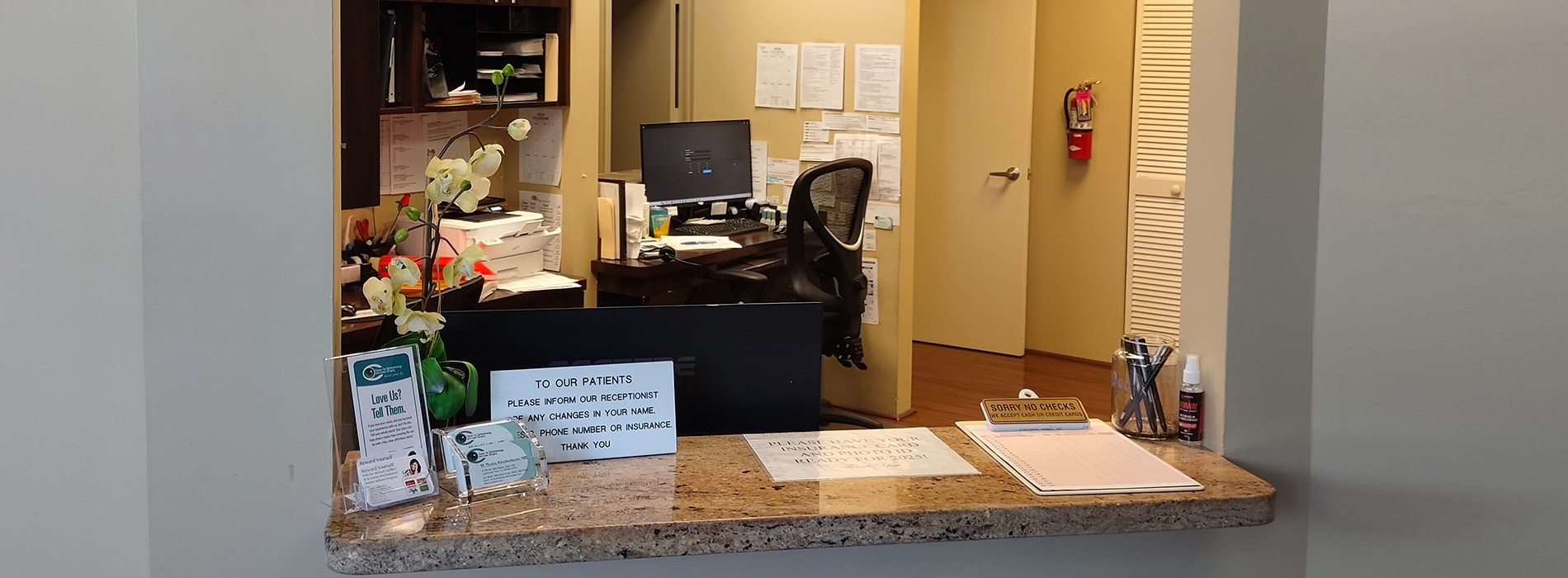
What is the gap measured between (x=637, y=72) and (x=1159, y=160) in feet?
8.16

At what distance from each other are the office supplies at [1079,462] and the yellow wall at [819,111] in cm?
309

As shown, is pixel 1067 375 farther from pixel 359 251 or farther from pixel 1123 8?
pixel 359 251

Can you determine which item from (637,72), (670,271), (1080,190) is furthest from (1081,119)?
(670,271)

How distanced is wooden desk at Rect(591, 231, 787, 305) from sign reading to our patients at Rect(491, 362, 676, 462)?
2.69 m

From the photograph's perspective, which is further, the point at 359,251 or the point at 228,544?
the point at 359,251

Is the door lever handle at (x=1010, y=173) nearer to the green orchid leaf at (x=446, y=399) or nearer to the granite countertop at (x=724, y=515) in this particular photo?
the granite countertop at (x=724, y=515)

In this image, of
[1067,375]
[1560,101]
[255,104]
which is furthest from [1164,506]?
[1067,375]

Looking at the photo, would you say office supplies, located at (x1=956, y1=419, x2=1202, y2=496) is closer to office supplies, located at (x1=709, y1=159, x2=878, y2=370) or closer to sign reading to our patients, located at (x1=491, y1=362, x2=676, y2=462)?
sign reading to our patients, located at (x1=491, y1=362, x2=676, y2=462)

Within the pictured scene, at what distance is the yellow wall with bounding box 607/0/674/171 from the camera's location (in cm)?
570

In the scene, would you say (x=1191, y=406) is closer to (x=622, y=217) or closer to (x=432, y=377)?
(x=432, y=377)

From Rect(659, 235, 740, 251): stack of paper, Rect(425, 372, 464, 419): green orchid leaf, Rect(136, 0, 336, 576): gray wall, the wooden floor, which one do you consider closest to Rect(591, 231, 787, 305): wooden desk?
Rect(659, 235, 740, 251): stack of paper

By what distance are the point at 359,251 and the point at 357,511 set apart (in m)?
2.55

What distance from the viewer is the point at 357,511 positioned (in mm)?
1478

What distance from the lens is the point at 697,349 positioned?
183 cm
